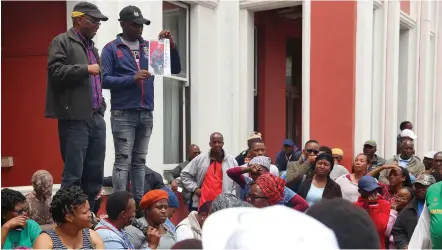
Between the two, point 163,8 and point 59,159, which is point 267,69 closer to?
point 163,8

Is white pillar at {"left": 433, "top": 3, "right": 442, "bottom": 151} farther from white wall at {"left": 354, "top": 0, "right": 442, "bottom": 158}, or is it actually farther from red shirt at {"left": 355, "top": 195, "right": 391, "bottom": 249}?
red shirt at {"left": 355, "top": 195, "right": 391, "bottom": 249}

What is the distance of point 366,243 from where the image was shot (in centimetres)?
162

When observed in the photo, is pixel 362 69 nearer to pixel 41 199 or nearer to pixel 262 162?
pixel 262 162

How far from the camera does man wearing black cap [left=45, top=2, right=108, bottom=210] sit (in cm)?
430

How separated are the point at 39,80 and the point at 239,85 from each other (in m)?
3.34

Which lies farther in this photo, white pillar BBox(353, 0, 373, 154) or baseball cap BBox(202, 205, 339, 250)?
white pillar BBox(353, 0, 373, 154)

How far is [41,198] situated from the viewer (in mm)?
4871

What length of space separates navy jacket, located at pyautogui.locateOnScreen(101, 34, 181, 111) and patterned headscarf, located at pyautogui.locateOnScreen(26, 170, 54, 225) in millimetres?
858

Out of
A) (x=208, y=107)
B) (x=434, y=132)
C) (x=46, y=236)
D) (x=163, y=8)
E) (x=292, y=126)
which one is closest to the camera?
(x=46, y=236)

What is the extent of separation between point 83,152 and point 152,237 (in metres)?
0.85

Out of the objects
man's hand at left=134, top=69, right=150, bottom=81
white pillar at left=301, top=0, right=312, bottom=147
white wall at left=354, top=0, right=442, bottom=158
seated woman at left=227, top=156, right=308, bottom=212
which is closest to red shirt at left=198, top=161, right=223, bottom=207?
seated woman at left=227, top=156, right=308, bottom=212

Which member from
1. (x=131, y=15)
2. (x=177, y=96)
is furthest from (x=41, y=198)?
(x=177, y=96)

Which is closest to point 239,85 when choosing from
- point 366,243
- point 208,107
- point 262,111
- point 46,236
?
point 208,107

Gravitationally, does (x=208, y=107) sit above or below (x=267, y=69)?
below
